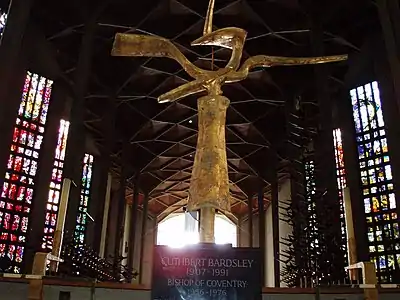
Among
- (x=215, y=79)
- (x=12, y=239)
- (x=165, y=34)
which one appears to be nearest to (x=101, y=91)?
(x=165, y=34)

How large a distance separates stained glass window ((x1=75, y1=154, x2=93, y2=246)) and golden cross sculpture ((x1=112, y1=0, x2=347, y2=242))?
55.1 feet

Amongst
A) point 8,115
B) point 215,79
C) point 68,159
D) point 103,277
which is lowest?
point 103,277

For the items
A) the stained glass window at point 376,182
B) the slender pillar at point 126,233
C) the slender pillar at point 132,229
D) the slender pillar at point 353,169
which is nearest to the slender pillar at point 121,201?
the slender pillar at point 132,229

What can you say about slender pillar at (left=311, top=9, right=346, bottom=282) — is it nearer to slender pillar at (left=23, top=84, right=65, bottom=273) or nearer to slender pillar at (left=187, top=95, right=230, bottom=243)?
slender pillar at (left=187, top=95, right=230, bottom=243)

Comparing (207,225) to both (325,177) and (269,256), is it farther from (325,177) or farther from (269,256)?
(269,256)

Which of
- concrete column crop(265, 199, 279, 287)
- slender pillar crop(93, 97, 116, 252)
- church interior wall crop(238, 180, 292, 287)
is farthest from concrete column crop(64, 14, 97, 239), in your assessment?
concrete column crop(265, 199, 279, 287)

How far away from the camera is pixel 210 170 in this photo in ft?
13.7

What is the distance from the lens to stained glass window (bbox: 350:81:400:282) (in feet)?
48.7

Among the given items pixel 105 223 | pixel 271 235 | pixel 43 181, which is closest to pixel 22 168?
pixel 43 181

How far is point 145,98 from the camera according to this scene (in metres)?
22.1

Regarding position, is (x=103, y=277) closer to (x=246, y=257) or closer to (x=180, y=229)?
(x=246, y=257)

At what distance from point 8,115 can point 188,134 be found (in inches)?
466

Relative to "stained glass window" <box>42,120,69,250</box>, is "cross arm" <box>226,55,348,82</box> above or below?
below

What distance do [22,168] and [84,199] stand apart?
5380mm
